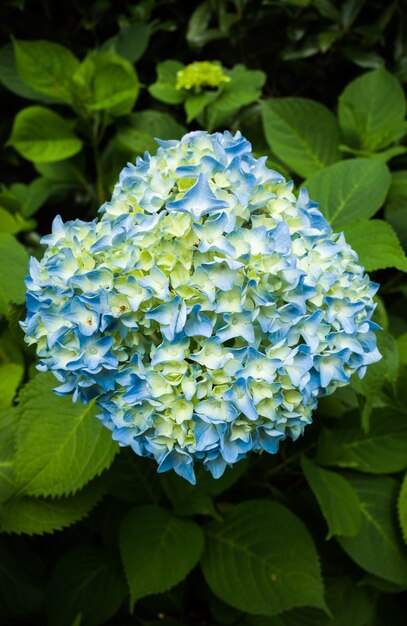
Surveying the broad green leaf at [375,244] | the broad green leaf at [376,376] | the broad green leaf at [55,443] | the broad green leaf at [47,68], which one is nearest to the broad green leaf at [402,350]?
the broad green leaf at [376,376]

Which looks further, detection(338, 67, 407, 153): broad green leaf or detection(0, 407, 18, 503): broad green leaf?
detection(338, 67, 407, 153): broad green leaf

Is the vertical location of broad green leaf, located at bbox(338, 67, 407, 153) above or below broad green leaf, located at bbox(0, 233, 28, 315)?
below

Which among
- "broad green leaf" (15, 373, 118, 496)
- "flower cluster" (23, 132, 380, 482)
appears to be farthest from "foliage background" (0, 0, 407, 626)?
"flower cluster" (23, 132, 380, 482)

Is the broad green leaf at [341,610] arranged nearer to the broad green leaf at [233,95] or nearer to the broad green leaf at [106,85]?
the broad green leaf at [233,95]

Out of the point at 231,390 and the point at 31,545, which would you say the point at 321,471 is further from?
the point at 31,545

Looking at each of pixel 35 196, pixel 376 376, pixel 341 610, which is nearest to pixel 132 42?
pixel 35 196

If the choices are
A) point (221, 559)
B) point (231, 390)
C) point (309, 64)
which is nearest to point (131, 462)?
point (221, 559)

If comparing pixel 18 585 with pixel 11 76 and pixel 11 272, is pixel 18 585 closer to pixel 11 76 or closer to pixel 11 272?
pixel 11 272

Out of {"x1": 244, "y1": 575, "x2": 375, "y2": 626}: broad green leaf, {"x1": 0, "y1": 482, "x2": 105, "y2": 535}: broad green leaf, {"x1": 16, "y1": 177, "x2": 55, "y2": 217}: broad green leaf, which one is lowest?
{"x1": 244, "y1": 575, "x2": 375, "y2": 626}: broad green leaf

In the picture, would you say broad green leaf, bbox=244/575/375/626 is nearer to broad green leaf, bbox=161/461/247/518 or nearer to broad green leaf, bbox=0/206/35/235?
broad green leaf, bbox=161/461/247/518
